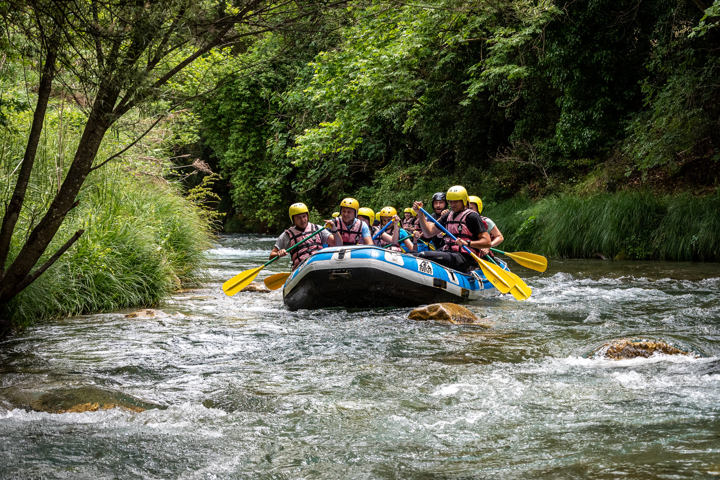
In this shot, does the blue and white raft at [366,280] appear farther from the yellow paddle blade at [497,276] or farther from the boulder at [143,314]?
the boulder at [143,314]

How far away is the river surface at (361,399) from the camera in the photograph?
9.67 ft

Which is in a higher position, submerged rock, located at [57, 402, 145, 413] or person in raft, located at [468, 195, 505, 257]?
person in raft, located at [468, 195, 505, 257]

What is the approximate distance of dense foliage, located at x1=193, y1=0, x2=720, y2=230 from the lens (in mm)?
12141

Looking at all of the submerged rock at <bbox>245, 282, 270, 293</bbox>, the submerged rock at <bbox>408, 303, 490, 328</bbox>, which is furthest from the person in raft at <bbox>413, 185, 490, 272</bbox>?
the submerged rock at <bbox>245, 282, 270, 293</bbox>

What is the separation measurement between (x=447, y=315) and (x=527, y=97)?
11375 millimetres

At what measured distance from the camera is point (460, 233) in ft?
29.1

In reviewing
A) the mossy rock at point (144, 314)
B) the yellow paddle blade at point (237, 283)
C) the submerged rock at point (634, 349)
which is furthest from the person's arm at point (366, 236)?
the submerged rock at point (634, 349)

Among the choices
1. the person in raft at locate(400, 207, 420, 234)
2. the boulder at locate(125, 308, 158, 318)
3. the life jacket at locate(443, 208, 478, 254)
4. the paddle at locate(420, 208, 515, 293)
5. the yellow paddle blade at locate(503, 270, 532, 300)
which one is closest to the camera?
the boulder at locate(125, 308, 158, 318)

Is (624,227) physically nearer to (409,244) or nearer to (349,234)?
(409,244)

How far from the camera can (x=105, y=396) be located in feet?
12.6

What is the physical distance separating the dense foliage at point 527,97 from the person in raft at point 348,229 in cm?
221

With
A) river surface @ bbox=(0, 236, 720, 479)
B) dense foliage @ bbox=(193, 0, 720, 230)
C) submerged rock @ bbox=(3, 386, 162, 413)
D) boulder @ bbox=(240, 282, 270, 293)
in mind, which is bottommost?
boulder @ bbox=(240, 282, 270, 293)

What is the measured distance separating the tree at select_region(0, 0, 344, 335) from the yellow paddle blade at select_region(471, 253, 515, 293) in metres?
4.85

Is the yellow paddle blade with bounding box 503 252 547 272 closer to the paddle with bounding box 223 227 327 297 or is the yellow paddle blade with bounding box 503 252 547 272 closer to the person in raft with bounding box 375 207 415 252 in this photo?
the person in raft with bounding box 375 207 415 252
